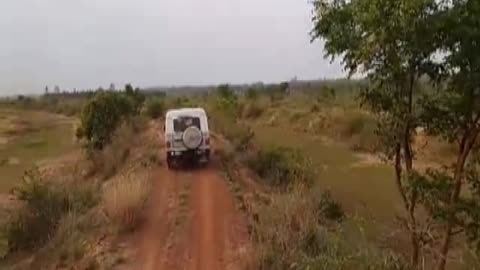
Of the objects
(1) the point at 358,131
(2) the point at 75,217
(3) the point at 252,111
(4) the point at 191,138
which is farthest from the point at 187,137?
(3) the point at 252,111

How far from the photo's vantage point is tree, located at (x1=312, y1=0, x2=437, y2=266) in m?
7.80

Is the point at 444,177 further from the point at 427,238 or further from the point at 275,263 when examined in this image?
the point at 275,263

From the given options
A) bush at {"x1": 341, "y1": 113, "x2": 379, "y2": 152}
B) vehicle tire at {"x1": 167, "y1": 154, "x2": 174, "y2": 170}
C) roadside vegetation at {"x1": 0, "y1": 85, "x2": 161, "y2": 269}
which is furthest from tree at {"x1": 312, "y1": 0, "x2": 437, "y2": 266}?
bush at {"x1": 341, "y1": 113, "x2": 379, "y2": 152}

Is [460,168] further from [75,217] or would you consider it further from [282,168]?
[282,168]

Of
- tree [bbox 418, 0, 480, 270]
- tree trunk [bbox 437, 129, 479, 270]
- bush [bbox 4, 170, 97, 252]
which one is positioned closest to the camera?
tree [bbox 418, 0, 480, 270]

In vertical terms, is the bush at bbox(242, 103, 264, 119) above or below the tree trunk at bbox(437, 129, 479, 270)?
below

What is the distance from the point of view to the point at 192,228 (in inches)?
569

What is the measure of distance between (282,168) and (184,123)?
3563mm

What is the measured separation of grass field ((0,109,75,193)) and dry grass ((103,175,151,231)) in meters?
13.3

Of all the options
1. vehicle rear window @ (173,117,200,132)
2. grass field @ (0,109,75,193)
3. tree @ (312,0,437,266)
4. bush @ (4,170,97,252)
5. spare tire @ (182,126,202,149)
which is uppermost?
tree @ (312,0,437,266)

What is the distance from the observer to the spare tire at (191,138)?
68.8 ft

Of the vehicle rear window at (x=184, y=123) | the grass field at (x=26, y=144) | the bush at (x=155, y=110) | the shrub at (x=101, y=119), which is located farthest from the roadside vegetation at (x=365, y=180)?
the bush at (x=155, y=110)

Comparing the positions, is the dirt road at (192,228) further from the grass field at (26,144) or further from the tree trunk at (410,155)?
the grass field at (26,144)

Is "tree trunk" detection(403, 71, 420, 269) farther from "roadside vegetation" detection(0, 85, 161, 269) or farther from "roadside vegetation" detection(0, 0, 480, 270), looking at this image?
"roadside vegetation" detection(0, 85, 161, 269)
